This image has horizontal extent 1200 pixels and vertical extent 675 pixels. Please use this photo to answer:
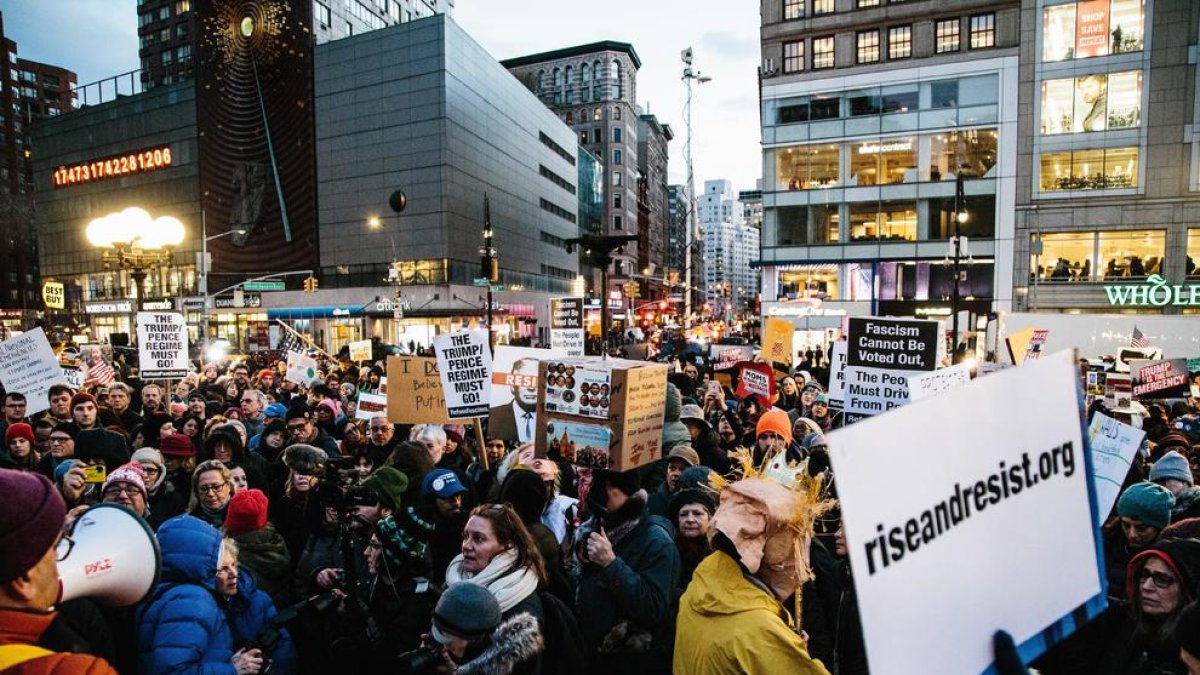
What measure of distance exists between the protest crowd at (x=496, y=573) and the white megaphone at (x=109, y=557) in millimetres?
42

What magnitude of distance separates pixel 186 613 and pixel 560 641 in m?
1.66

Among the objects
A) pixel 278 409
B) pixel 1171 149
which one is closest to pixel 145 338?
pixel 278 409

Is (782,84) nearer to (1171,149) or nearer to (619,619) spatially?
(1171,149)

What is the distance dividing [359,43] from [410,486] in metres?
56.1

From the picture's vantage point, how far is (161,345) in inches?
405

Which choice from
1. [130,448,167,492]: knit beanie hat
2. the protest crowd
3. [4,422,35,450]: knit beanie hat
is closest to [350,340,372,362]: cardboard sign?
[4,422,35,450]: knit beanie hat

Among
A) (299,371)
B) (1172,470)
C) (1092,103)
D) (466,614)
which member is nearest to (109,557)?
(466,614)

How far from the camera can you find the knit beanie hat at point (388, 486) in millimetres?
4582

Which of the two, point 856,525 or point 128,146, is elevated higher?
point 128,146

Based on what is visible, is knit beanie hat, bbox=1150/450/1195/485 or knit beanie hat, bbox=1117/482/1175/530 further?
knit beanie hat, bbox=1150/450/1195/485

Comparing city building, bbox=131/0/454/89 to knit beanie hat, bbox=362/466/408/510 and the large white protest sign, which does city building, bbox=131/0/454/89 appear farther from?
the large white protest sign

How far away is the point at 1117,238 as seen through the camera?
33000 millimetres

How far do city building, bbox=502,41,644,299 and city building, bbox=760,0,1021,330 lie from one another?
5563 centimetres

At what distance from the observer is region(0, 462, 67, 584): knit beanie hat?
1.72 m
